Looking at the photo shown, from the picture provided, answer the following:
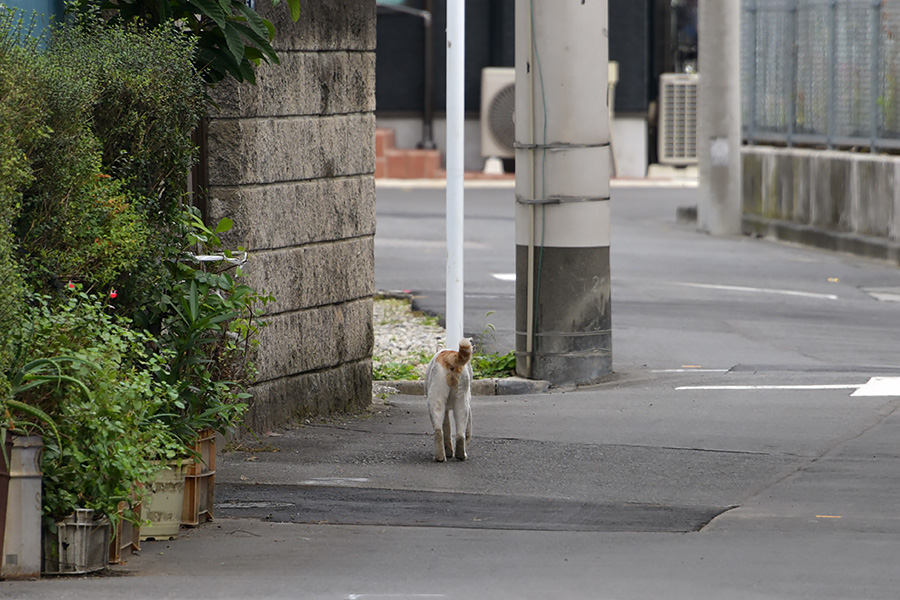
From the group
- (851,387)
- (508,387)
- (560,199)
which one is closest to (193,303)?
(508,387)

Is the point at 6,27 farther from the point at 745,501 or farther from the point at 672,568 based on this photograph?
the point at 745,501

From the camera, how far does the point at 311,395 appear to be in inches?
Answer: 354

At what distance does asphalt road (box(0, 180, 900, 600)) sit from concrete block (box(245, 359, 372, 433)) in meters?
0.12

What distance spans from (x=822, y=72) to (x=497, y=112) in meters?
9.61

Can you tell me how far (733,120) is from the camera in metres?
21.1

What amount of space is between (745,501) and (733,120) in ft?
48.5

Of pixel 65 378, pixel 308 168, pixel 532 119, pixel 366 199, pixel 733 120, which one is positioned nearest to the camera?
pixel 65 378

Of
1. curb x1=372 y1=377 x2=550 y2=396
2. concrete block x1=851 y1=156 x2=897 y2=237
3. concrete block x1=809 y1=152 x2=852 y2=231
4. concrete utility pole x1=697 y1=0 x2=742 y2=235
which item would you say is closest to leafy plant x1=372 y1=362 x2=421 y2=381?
curb x1=372 y1=377 x2=550 y2=396

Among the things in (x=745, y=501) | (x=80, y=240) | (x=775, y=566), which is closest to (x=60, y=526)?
(x=80, y=240)

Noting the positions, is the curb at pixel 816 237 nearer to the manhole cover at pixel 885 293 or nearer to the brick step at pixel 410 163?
the manhole cover at pixel 885 293

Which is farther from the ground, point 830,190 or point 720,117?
point 720,117

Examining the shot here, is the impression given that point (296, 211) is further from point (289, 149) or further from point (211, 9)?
point (211, 9)

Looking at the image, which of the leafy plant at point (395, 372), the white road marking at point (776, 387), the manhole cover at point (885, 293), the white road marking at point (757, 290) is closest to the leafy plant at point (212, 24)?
the leafy plant at point (395, 372)

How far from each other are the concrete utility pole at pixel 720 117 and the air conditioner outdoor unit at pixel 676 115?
8.66 metres
